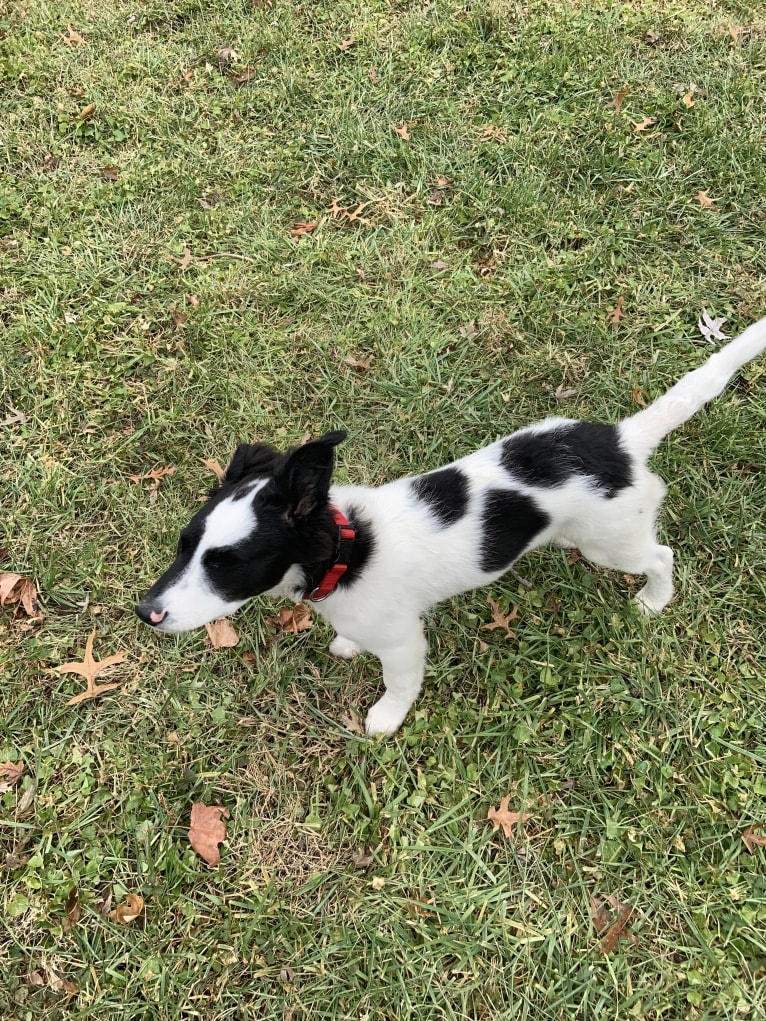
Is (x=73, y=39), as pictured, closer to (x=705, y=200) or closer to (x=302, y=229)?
(x=302, y=229)

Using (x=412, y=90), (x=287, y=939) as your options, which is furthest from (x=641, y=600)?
(x=412, y=90)

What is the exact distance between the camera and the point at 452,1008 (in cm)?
261

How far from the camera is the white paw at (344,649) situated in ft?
11.1

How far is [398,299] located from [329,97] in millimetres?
2231

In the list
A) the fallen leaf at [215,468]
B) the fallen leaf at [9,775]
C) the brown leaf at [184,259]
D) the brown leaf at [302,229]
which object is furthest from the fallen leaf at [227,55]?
the fallen leaf at [9,775]

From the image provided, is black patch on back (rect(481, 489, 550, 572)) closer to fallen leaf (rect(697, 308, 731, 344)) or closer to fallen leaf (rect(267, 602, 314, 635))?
fallen leaf (rect(267, 602, 314, 635))

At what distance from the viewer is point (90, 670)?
334cm

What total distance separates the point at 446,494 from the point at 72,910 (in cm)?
262

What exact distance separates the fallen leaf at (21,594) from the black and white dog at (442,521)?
1.67m

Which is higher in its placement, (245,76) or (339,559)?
(245,76)

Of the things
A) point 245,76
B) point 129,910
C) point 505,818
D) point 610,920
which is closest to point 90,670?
point 129,910

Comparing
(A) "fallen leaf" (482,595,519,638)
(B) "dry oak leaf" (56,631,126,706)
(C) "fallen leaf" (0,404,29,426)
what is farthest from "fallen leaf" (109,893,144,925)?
(C) "fallen leaf" (0,404,29,426)

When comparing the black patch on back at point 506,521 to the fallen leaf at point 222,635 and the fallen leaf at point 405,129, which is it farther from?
the fallen leaf at point 405,129

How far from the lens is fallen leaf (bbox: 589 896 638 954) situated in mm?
2705
